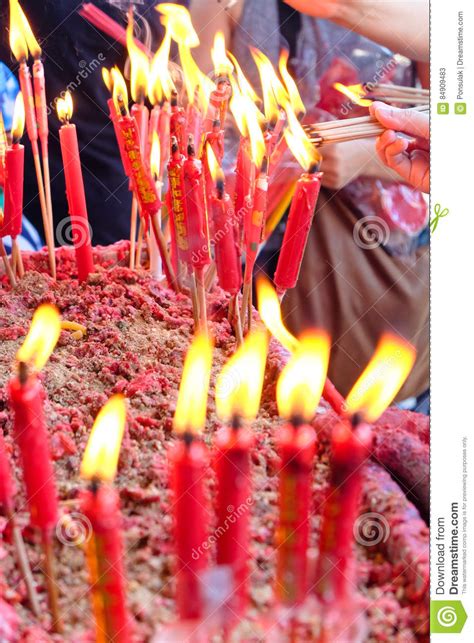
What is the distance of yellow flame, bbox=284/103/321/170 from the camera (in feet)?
2.51

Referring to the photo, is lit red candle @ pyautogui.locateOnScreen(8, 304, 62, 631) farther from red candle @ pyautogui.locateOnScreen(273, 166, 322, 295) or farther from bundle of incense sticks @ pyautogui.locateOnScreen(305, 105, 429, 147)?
bundle of incense sticks @ pyautogui.locateOnScreen(305, 105, 429, 147)

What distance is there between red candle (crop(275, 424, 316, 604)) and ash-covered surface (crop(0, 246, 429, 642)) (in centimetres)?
10

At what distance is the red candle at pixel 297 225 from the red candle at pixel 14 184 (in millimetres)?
390

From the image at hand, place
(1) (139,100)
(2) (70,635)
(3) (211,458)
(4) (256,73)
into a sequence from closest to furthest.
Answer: (2) (70,635)
(3) (211,458)
(1) (139,100)
(4) (256,73)

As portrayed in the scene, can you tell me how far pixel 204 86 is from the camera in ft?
3.23

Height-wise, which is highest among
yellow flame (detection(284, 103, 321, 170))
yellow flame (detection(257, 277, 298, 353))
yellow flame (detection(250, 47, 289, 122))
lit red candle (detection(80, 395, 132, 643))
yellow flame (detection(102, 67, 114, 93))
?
yellow flame (detection(102, 67, 114, 93))

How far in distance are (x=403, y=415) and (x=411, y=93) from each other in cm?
55

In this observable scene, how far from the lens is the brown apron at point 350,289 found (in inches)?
45.2

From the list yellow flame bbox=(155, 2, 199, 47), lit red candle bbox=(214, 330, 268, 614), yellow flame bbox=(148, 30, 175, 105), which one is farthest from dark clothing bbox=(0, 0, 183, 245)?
lit red candle bbox=(214, 330, 268, 614)

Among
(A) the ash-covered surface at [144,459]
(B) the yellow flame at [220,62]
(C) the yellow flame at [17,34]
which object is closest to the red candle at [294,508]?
(A) the ash-covered surface at [144,459]

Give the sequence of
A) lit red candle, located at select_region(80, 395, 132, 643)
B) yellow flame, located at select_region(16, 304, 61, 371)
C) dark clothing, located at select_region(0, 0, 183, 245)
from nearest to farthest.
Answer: lit red candle, located at select_region(80, 395, 132, 643)
yellow flame, located at select_region(16, 304, 61, 371)
dark clothing, located at select_region(0, 0, 183, 245)

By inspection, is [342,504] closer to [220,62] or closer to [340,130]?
[340,130]
